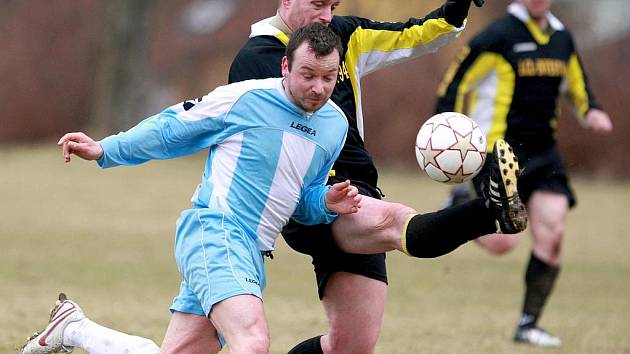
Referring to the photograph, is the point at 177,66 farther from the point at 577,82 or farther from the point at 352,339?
the point at 352,339

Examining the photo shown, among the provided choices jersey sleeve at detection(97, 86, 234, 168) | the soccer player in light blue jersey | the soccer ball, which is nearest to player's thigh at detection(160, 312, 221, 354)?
the soccer player in light blue jersey

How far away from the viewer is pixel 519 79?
8.99 metres

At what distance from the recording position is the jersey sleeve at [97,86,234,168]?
530 cm

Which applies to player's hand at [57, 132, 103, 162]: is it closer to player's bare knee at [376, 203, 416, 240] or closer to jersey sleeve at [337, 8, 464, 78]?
player's bare knee at [376, 203, 416, 240]

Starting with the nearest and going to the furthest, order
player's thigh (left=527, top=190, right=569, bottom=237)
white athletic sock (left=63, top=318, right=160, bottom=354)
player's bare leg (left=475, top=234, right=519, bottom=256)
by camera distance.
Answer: white athletic sock (left=63, top=318, right=160, bottom=354)
player's thigh (left=527, top=190, right=569, bottom=237)
player's bare leg (left=475, top=234, right=519, bottom=256)

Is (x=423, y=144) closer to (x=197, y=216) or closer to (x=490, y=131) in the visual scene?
(x=197, y=216)

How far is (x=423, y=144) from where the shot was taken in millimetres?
5676

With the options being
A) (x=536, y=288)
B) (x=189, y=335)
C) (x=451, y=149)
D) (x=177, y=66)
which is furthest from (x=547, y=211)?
(x=177, y=66)

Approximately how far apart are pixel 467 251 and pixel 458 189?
16.3 ft

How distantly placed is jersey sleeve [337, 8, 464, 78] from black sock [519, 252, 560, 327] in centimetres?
291

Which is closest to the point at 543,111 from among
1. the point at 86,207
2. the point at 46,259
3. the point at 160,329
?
the point at 160,329

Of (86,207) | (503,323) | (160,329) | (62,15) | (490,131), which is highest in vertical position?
(62,15)

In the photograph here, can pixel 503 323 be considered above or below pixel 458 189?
below

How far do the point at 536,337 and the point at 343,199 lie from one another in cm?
344
